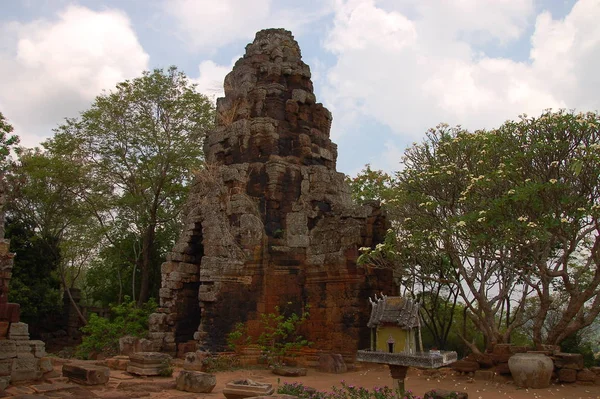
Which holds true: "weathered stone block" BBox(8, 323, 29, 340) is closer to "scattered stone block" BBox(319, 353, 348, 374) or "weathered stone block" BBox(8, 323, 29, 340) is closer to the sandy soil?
the sandy soil

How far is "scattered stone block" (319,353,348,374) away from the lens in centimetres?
1129

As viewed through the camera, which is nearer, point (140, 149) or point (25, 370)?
point (25, 370)

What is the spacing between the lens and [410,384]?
10.1 meters

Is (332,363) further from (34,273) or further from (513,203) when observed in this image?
(34,273)

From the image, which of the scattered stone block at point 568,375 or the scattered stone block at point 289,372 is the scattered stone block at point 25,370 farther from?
the scattered stone block at point 568,375

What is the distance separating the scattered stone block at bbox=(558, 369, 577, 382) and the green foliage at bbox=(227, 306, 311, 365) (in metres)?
5.31

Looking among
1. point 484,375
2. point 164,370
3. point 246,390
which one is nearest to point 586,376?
point 484,375

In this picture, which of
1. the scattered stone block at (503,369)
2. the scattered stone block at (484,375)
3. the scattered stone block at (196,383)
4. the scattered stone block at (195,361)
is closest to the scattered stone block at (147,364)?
the scattered stone block at (195,361)

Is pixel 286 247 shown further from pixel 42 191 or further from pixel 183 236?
pixel 42 191

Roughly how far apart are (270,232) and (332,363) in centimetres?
359

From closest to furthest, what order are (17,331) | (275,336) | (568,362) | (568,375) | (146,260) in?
(17,331) < (568,375) < (568,362) < (275,336) < (146,260)

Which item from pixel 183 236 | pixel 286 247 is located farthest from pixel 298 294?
pixel 183 236

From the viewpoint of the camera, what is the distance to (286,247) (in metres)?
13.1

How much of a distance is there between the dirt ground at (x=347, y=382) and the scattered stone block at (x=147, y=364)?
0.53 feet
